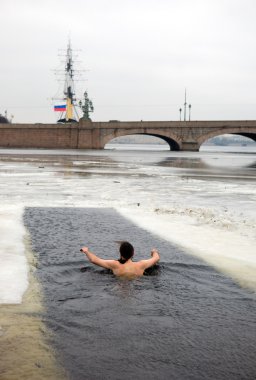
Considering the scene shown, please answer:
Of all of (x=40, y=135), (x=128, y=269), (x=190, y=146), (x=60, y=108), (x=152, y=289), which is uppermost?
(x=60, y=108)

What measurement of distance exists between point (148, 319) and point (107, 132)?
6823 cm

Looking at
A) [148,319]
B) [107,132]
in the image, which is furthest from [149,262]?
[107,132]

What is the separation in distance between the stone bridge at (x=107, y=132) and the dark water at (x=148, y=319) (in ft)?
205

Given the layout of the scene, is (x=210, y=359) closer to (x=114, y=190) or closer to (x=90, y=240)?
(x=90, y=240)

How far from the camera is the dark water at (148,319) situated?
11.0 feet

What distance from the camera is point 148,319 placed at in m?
4.29

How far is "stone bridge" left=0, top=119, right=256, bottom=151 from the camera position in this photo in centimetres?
6856

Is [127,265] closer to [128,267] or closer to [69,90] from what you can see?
[128,267]

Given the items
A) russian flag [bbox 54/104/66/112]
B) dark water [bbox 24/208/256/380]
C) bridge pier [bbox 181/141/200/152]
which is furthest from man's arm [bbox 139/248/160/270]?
russian flag [bbox 54/104/66/112]

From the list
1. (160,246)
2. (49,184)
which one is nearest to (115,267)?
(160,246)

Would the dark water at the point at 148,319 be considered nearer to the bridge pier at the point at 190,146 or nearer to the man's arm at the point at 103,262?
the man's arm at the point at 103,262

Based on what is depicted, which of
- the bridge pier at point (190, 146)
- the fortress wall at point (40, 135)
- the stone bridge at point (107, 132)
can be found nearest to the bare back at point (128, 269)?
the stone bridge at point (107, 132)

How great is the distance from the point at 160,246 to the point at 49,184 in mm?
9551

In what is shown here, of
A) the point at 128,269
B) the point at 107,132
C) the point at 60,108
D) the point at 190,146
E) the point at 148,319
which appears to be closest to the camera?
the point at 148,319
